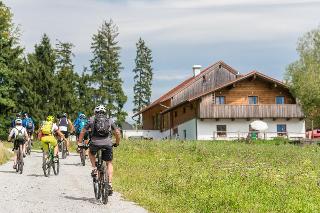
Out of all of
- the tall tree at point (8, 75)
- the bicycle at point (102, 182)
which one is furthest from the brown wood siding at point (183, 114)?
the bicycle at point (102, 182)

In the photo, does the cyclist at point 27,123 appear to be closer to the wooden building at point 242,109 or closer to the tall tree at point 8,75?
the tall tree at point 8,75

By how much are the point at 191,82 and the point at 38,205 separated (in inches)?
2337

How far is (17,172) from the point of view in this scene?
19.9m

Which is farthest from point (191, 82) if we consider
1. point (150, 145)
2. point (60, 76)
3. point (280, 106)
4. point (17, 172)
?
point (17, 172)

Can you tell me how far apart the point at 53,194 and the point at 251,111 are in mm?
49833

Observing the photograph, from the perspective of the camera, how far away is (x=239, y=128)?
62.6m

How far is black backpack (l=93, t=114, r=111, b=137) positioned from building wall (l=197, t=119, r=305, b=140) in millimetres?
49293

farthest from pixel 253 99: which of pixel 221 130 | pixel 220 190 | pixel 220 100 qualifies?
pixel 220 190

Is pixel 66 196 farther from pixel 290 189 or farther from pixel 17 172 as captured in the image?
pixel 17 172

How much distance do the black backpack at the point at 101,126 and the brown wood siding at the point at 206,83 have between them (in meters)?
58.3

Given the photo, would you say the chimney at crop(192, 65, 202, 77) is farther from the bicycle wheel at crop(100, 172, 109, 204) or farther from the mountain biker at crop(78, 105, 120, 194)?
the bicycle wheel at crop(100, 172, 109, 204)

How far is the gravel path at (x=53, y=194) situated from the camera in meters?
11.8

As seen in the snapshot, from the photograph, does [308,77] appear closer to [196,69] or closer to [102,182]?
[196,69]

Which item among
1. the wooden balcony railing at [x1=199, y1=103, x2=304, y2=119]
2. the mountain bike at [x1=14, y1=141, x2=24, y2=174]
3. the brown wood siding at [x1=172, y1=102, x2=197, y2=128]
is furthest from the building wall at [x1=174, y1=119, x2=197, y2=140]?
the mountain bike at [x1=14, y1=141, x2=24, y2=174]
